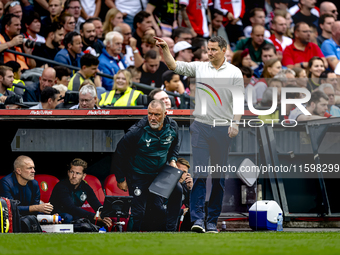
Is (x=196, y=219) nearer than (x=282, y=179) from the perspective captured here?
Yes

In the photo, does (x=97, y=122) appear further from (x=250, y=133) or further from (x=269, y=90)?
(x=269, y=90)

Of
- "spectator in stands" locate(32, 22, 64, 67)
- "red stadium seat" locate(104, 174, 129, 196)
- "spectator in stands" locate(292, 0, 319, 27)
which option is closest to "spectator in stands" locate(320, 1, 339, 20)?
"spectator in stands" locate(292, 0, 319, 27)

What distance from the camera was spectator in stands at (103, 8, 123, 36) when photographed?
10.9m

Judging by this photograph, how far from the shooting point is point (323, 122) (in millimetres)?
7238

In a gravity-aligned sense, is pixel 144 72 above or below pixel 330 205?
above

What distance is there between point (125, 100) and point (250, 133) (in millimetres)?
2285

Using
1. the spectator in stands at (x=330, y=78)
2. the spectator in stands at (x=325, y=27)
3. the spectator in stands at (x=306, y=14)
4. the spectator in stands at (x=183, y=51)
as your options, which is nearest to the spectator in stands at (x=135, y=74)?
the spectator in stands at (x=183, y=51)

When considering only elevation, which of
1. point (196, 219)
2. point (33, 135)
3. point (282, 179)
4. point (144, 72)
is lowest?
point (196, 219)

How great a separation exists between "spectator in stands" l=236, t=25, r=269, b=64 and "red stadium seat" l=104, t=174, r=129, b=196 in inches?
229

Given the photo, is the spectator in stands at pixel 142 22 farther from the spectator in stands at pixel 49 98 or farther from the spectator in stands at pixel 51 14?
the spectator in stands at pixel 49 98

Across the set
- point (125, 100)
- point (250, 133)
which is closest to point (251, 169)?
point (250, 133)

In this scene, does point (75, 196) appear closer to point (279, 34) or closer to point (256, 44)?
point (256, 44)

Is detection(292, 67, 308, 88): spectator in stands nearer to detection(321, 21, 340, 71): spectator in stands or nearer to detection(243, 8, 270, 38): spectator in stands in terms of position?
detection(321, 21, 340, 71): spectator in stands

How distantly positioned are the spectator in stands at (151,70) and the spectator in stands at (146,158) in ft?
11.1
